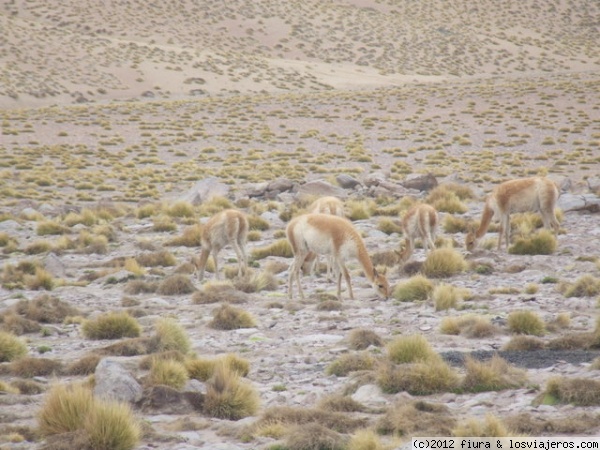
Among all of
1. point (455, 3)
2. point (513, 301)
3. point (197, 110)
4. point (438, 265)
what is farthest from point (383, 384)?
point (455, 3)

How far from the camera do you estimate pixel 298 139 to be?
40.4 m

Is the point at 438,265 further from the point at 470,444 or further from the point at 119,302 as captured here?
the point at 470,444

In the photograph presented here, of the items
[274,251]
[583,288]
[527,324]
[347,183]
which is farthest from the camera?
[347,183]

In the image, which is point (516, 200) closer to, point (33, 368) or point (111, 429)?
point (33, 368)

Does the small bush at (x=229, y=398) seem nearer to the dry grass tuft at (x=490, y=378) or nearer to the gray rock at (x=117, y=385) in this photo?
the gray rock at (x=117, y=385)

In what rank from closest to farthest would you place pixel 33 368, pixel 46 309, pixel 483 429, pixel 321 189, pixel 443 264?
pixel 483 429 → pixel 33 368 → pixel 46 309 → pixel 443 264 → pixel 321 189

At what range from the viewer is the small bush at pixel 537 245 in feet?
48.9

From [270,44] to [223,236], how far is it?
2660 inches

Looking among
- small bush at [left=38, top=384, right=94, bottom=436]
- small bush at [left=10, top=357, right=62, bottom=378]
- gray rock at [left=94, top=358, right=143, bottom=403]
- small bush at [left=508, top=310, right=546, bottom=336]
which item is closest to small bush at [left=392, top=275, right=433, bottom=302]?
small bush at [left=508, top=310, right=546, bottom=336]

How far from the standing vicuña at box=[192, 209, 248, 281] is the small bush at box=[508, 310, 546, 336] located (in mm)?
5795

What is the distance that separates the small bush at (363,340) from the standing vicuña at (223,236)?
517 cm

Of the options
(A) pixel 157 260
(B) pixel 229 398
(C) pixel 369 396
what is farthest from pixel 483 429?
(A) pixel 157 260

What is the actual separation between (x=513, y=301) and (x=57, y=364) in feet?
20.2

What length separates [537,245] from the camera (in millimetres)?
15016
